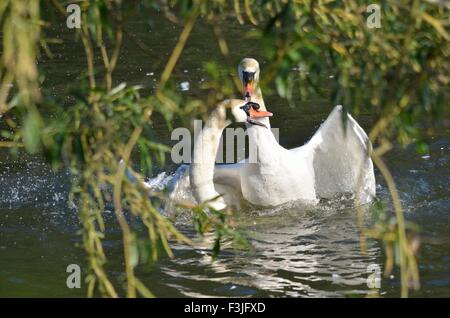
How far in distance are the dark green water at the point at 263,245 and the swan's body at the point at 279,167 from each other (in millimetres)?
195

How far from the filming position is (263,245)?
7258mm

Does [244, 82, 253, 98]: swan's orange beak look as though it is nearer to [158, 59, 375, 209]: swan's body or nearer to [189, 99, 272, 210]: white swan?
[158, 59, 375, 209]: swan's body

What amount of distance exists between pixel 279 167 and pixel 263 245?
0.90 meters

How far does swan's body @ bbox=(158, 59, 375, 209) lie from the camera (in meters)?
7.68

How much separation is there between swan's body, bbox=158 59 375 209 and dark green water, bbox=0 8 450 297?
195 mm

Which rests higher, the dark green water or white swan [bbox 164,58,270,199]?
white swan [bbox 164,58,270,199]

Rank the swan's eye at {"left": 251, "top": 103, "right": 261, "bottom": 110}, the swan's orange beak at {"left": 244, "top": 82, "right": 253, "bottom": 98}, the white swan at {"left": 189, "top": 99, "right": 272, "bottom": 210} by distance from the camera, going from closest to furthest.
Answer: the white swan at {"left": 189, "top": 99, "right": 272, "bottom": 210}, the swan's eye at {"left": 251, "top": 103, "right": 261, "bottom": 110}, the swan's orange beak at {"left": 244, "top": 82, "right": 253, "bottom": 98}

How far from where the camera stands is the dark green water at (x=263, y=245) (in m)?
6.32

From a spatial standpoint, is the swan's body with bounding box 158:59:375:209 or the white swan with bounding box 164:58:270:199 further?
the white swan with bounding box 164:58:270:199

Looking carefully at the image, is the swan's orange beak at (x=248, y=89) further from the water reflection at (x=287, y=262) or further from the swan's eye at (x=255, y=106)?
the water reflection at (x=287, y=262)

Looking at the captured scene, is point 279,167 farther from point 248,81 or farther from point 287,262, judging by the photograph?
point 287,262

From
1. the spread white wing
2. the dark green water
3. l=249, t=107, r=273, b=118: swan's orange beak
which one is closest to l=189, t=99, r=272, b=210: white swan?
l=249, t=107, r=273, b=118: swan's orange beak

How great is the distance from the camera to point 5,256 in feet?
23.1

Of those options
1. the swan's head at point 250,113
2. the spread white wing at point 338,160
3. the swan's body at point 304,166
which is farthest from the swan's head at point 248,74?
the spread white wing at point 338,160
